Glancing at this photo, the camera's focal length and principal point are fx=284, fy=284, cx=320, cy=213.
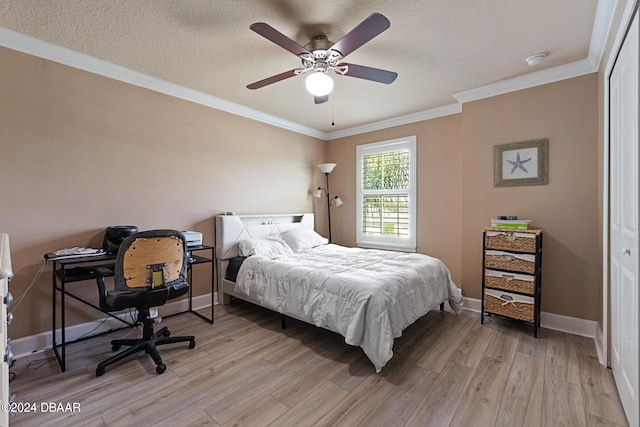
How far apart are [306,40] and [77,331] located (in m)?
3.22

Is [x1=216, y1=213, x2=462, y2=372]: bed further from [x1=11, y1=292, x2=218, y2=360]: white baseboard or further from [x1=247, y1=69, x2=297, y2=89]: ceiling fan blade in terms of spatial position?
[x1=247, y1=69, x2=297, y2=89]: ceiling fan blade

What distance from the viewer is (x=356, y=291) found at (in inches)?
86.4

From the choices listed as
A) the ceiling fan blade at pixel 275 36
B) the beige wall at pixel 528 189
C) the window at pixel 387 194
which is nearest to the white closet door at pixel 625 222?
the beige wall at pixel 528 189

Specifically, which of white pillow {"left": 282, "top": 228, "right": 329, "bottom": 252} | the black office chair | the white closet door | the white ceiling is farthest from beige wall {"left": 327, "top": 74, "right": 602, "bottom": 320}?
the black office chair

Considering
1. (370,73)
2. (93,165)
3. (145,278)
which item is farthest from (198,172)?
(370,73)

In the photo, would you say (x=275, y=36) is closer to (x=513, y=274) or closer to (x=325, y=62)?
(x=325, y=62)

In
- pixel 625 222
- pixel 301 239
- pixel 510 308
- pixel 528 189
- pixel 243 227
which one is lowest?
pixel 510 308

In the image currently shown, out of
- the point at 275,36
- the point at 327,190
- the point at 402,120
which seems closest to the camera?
the point at 275,36

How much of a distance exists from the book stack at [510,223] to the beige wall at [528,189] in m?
0.17

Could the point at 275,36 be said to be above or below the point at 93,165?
above

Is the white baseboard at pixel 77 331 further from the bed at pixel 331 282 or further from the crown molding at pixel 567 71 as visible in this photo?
the crown molding at pixel 567 71

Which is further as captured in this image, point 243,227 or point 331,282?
point 243,227

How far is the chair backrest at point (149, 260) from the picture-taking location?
2.01 meters

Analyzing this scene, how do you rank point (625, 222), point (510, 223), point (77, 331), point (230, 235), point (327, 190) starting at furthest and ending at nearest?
point (327, 190) → point (230, 235) → point (510, 223) → point (77, 331) → point (625, 222)
